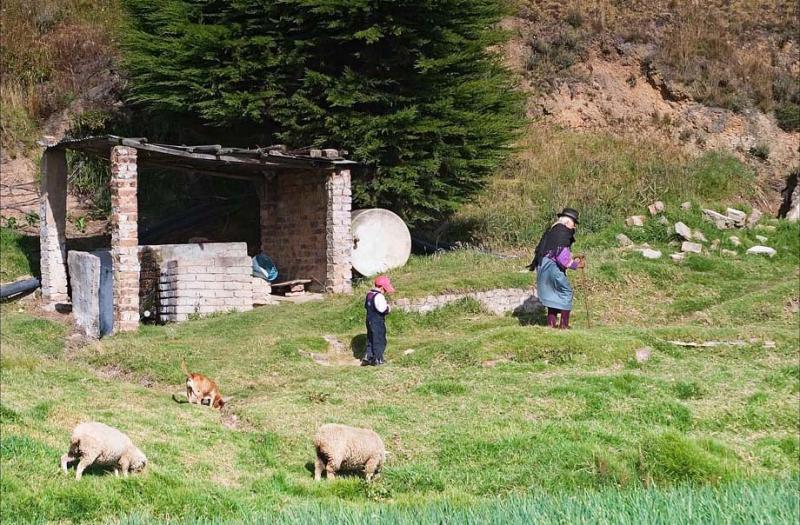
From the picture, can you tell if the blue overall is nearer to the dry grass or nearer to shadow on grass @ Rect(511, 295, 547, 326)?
shadow on grass @ Rect(511, 295, 547, 326)

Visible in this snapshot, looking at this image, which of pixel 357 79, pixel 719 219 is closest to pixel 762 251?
pixel 719 219

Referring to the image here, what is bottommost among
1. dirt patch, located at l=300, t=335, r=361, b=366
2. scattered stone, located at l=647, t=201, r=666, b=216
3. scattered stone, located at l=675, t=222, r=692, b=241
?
dirt patch, located at l=300, t=335, r=361, b=366

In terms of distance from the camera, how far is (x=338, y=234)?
18656 millimetres

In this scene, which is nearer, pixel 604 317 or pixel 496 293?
pixel 604 317

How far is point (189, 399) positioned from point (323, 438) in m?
3.64

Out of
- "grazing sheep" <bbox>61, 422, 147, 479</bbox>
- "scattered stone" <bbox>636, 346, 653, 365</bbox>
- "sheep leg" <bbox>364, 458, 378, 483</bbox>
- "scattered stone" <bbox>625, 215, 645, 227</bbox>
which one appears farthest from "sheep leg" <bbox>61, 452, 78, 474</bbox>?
"scattered stone" <bbox>625, 215, 645, 227</bbox>

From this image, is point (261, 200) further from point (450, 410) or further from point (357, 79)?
point (450, 410)

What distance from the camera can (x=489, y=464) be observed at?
8.63 meters

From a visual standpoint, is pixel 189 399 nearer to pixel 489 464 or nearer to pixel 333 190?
pixel 489 464

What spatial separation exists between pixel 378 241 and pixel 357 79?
3407mm

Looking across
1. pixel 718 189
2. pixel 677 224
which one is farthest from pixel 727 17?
pixel 677 224

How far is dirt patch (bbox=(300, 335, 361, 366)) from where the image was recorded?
14.0 meters

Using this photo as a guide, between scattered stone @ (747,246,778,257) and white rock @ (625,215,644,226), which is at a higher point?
white rock @ (625,215,644,226)

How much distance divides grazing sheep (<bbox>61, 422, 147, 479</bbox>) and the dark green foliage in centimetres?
1227
